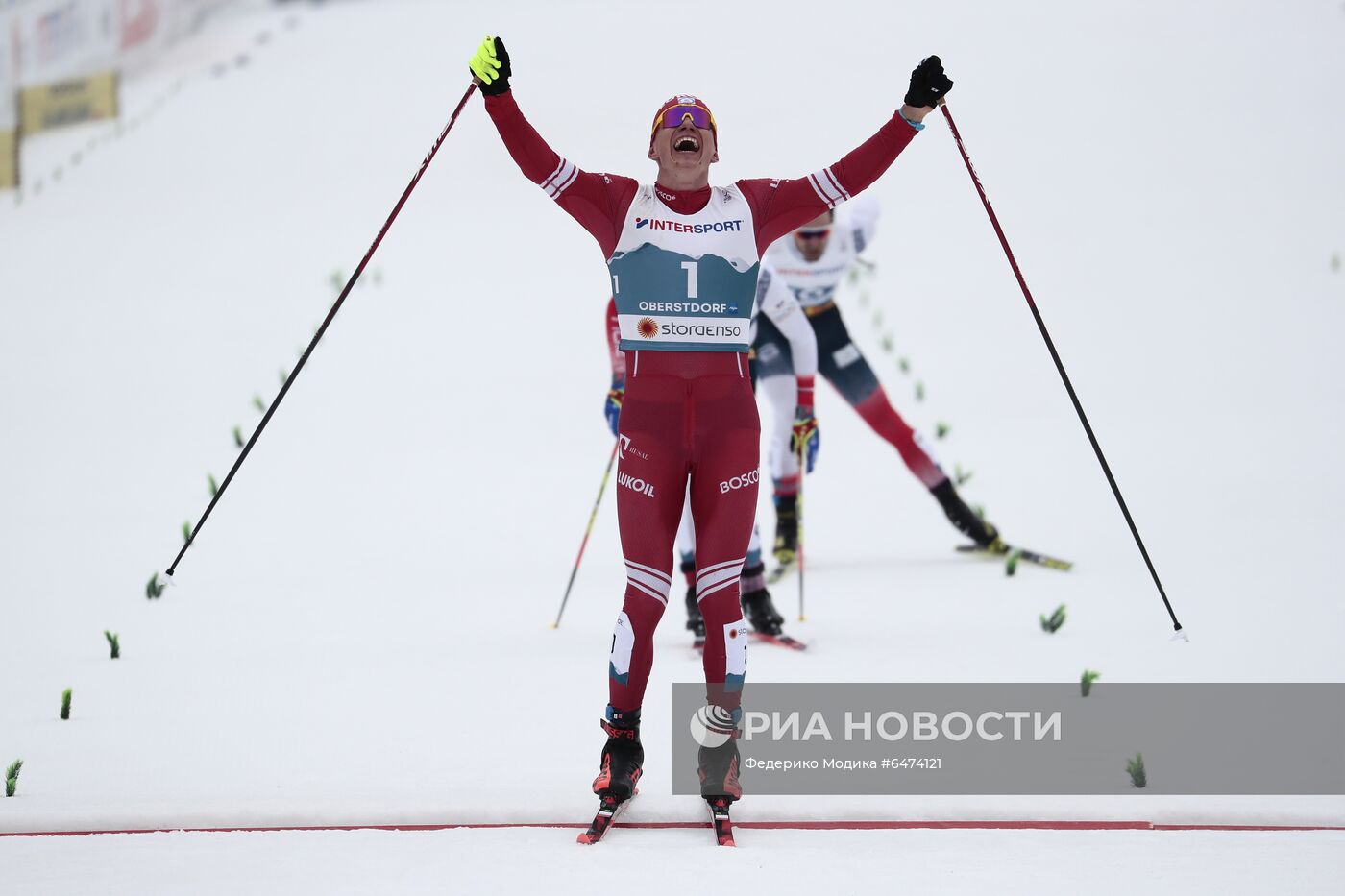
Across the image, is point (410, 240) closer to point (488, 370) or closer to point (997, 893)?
point (488, 370)

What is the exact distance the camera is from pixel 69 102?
2150 cm

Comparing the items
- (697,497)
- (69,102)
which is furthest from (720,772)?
(69,102)

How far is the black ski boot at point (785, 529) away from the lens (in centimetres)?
771

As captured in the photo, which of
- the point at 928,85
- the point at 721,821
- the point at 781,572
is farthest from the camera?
the point at 781,572

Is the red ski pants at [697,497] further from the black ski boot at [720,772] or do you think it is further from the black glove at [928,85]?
the black glove at [928,85]

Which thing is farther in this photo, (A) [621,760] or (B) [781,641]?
(B) [781,641]

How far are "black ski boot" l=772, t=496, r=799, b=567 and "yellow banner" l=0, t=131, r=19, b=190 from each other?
44.6 feet

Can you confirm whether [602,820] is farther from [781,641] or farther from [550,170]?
[781,641]

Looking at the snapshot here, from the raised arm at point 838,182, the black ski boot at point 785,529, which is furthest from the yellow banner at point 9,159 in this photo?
the raised arm at point 838,182

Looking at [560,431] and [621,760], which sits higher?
[560,431]

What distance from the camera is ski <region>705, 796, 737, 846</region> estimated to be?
4129mm

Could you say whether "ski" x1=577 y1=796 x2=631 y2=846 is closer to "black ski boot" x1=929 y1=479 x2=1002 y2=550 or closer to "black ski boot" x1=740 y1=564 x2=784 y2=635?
"black ski boot" x1=740 y1=564 x2=784 y2=635

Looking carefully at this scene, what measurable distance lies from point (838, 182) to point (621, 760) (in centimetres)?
183

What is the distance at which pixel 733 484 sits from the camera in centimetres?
433
